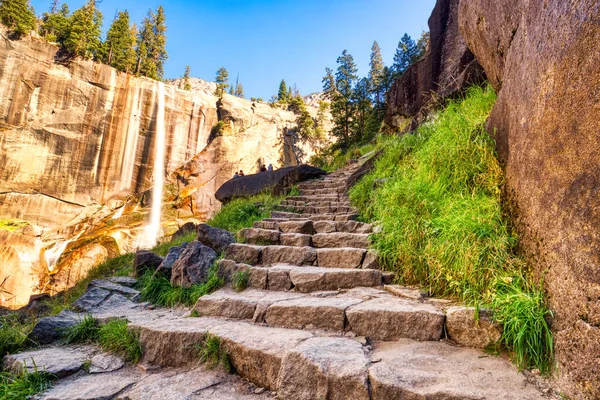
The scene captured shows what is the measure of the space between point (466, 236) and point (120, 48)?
31019 mm

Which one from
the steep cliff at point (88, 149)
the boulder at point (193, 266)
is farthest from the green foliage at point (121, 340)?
the steep cliff at point (88, 149)

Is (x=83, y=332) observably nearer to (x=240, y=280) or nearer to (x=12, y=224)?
(x=240, y=280)

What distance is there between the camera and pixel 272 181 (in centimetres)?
986

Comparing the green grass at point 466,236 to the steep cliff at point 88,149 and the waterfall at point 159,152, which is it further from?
the waterfall at point 159,152

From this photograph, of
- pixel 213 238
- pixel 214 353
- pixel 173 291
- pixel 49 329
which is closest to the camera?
pixel 214 353

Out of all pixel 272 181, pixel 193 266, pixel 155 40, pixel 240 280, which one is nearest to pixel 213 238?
pixel 193 266

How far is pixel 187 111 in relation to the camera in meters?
23.8

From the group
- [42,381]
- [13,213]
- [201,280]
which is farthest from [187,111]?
[42,381]

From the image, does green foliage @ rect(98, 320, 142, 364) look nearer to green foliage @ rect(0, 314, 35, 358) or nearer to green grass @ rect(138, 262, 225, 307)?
green foliage @ rect(0, 314, 35, 358)

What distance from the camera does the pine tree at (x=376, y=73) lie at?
21.1 metres

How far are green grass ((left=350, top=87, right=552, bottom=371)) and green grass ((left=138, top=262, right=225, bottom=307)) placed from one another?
2.12 meters

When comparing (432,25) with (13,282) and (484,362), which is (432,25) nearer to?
(484,362)

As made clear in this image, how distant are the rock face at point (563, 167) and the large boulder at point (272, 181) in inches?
297

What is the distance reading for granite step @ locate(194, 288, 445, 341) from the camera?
2.13m
